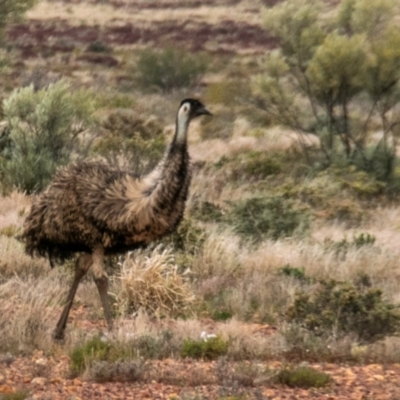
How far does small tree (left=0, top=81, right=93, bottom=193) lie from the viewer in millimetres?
15641

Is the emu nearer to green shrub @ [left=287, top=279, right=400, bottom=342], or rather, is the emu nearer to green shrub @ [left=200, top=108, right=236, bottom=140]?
green shrub @ [left=287, top=279, right=400, bottom=342]

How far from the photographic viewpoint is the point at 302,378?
654 centimetres

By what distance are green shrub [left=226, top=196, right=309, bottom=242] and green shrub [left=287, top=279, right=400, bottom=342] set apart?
4204 mm

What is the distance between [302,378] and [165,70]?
3286cm

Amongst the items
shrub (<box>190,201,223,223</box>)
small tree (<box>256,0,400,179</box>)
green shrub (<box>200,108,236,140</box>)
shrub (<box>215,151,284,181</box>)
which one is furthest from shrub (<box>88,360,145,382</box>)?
green shrub (<box>200,108,236,140</box>)

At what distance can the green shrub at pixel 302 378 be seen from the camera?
6523 mm

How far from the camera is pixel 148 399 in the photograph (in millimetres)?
6258

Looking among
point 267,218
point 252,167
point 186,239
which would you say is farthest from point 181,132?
point 252,167

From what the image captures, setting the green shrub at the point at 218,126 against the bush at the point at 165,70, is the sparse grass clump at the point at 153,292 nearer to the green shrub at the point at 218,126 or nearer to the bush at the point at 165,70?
the green shrub at the point at 218,126

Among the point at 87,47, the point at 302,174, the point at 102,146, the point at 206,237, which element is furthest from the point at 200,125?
the point at 87,47

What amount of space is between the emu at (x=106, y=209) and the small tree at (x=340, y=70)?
982 centimetres

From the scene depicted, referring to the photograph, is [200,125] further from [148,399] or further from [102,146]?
[148,399]

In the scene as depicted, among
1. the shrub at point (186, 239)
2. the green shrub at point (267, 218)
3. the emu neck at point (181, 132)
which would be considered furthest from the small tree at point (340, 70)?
the emu neck at point (181, 132)

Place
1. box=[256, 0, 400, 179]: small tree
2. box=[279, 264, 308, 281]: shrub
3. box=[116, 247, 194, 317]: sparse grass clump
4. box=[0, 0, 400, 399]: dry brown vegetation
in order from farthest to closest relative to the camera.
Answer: box=[256, 0, 400, 179]: small tree → box=[279, 264, 308, 281]: shrub → box=[116, 247, 194, 317]: sparse grass clump → box=[0, 0, 400, 399]: dry brown vegetation
